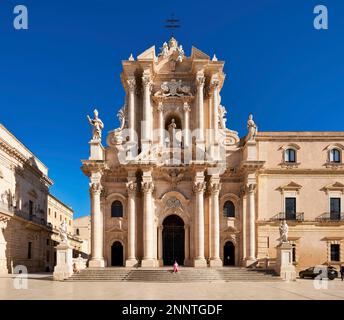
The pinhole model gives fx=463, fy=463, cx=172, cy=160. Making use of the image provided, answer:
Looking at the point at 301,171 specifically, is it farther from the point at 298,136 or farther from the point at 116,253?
the point at 116,253

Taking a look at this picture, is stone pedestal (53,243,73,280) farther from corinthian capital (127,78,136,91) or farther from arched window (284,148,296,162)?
arched window (284,148,296,162)

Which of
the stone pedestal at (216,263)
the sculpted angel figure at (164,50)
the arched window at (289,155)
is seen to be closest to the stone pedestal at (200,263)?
the stone pedestal at (216,263)

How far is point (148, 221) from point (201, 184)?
5.25 m

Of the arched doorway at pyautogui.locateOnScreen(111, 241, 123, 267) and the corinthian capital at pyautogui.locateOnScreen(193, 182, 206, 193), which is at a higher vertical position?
the corinthian capital at pyautogui.locateOnScreen(193, 182, 206, 193)

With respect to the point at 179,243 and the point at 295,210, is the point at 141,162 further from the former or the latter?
the point at 295,210

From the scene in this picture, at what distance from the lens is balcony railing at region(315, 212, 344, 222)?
130 ft

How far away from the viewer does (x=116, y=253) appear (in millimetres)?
39188

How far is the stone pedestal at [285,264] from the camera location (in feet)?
106

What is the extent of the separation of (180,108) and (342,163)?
14936 mm

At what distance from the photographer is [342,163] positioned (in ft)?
132

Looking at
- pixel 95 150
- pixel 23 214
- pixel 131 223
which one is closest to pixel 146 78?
pixel 95 150

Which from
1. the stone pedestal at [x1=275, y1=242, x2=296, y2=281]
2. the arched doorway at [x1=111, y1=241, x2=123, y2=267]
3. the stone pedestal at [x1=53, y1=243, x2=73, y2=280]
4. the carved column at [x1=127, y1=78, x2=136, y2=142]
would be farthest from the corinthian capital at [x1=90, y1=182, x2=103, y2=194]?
the stone pedestal at [x1=275, y1=242, x2=296, y2=281]

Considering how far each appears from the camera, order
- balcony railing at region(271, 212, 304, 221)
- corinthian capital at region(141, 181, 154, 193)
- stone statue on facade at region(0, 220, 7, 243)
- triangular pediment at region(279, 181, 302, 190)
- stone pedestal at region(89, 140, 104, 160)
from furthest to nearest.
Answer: triangular pediment at region(279, 181, 302, 190) → balcony railing at region(271, 212, 304, 221) → stone statue on facade at region(0, 220, 7, 243) → stone pedestal at region(89, 140, 104, 160) → corinthian capital at region(141, 181, 154, 193)

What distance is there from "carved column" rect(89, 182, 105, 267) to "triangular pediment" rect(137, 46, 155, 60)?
11597 millimetres
